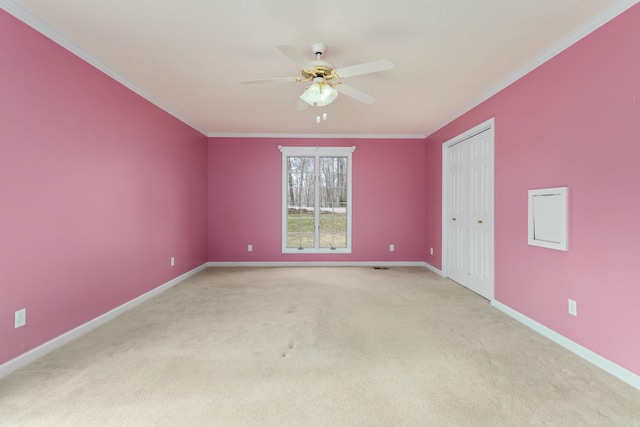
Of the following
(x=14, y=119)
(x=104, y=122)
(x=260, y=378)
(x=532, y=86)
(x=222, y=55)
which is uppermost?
(x=222, y=55)

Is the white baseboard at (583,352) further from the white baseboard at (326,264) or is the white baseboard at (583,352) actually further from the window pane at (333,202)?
the window pane at (333,202)

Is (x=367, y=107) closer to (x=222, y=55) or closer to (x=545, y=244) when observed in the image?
(x=222, y=55)

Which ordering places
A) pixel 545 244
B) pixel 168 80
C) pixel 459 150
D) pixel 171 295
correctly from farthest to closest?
pixel 459 150 < pixel 171 295 < pixel 168 80 < pixel 545 244

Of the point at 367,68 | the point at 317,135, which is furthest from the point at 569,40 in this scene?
the point at 317,135

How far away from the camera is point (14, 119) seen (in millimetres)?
1907

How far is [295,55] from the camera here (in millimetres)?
1967

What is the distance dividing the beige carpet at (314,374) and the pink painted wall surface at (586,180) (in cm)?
31

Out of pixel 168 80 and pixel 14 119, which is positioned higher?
pixel 168 80

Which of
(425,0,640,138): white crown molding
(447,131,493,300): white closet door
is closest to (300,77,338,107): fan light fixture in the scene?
(425,0,640,138): white crown molding

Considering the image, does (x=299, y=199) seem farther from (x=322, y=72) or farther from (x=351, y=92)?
(x=322, y=72)

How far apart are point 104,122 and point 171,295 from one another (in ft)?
7.01

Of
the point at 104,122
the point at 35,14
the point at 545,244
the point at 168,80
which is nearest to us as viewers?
the point at 35,14

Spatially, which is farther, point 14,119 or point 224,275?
point 224,275

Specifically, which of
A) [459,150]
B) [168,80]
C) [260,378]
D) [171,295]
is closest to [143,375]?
[260,378]
